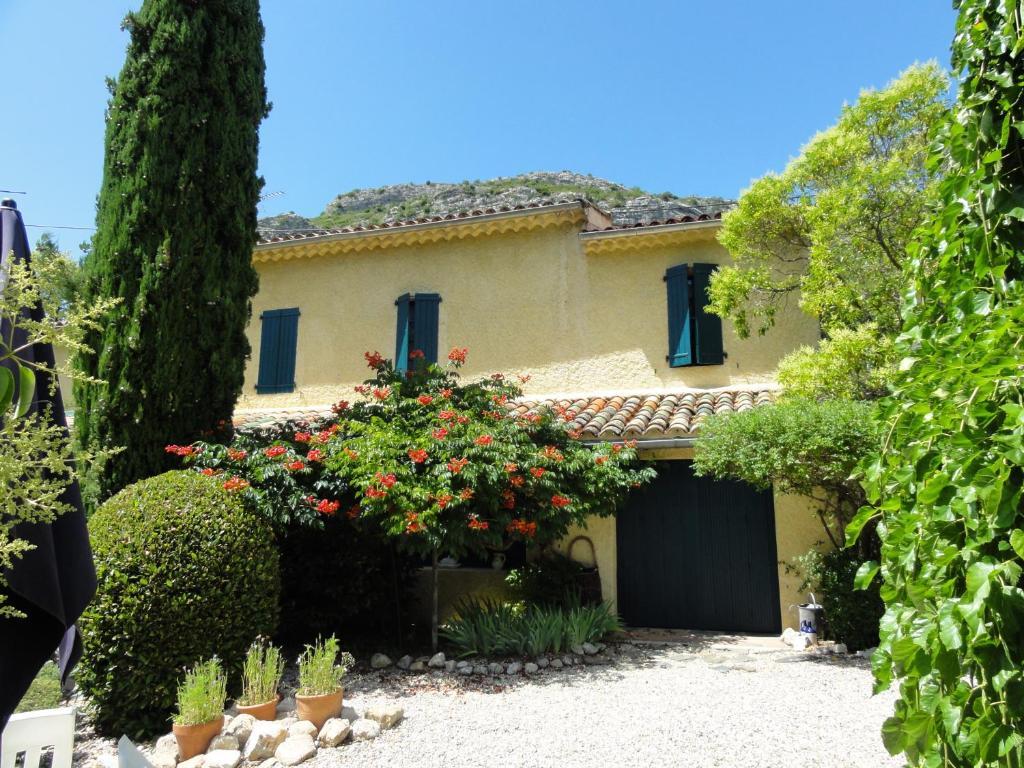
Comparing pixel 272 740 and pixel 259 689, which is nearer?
pixel 272 740

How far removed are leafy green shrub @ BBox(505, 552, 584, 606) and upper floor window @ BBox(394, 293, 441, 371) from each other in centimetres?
490

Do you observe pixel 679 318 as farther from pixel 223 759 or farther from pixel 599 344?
pixel 223 759

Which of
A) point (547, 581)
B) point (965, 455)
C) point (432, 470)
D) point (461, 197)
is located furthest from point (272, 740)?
point (461, 197)

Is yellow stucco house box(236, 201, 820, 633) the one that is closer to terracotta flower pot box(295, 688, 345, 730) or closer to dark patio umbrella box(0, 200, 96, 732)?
terracotta flower pot box(295, 688, 345, 730)

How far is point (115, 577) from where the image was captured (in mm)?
6113

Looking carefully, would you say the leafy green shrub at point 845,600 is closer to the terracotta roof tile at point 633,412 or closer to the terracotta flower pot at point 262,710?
the terracotta roof tile at point 633,412

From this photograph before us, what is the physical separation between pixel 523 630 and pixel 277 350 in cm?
856

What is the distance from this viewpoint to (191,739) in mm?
5441

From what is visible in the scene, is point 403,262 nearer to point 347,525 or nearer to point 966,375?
point 347,525

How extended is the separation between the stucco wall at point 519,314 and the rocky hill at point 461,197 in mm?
40477

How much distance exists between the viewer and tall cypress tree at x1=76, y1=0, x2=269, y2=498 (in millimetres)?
8516

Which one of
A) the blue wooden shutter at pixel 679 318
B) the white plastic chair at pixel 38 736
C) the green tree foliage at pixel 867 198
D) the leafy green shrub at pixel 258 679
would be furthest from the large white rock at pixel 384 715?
the blue wooden shutter at pixel 679 318

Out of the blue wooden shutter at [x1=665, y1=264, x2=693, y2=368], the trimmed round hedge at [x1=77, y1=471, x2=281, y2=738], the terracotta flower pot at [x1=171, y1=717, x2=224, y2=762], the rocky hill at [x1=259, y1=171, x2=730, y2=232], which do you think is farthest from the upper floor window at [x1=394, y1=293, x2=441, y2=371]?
the rocky hill at [x1=259, y1=171, x2=730, y2=232]

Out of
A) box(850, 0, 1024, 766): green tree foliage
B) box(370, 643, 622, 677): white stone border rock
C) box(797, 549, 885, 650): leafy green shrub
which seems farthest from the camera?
box(797, 549, 885, 650): leafy green shrub
